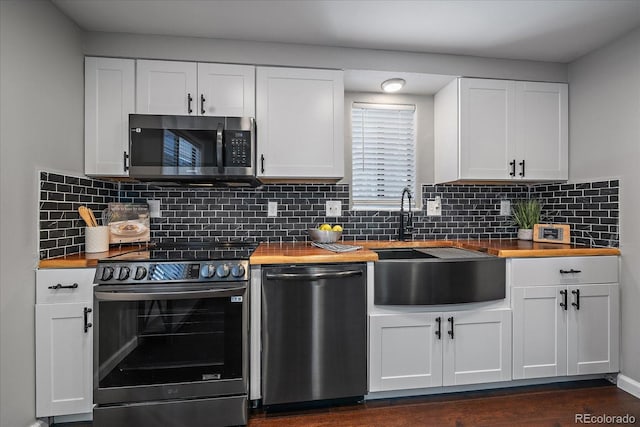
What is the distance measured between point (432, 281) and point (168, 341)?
1597 millimetres

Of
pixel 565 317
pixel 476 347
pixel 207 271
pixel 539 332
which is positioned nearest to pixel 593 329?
pixel 565 317

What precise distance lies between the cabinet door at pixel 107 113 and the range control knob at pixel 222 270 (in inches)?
39.4

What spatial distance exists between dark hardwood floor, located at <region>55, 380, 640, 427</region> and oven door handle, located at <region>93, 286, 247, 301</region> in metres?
0.80

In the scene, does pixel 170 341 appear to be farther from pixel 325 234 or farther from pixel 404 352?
pixel 404 352

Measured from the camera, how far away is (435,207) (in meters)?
2.82

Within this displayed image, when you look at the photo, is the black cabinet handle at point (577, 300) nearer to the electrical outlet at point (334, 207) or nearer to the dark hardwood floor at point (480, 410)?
the dark hardwood floor at point (480, 410)

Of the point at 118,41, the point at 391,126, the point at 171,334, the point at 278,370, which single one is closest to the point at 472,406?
the point at 278,370

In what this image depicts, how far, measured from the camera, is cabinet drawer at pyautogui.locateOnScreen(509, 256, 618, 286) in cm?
214

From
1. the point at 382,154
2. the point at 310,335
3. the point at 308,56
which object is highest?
the point at 308,56

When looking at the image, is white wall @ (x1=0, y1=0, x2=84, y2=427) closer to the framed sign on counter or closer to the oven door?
the oven door

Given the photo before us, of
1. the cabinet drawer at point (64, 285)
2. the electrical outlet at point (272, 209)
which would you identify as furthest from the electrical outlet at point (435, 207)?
the cabinet drawer at point (64, 285)

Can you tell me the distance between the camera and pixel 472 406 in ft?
6.56

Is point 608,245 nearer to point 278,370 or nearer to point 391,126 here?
point 391,126

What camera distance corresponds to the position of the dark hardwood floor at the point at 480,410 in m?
1.85
